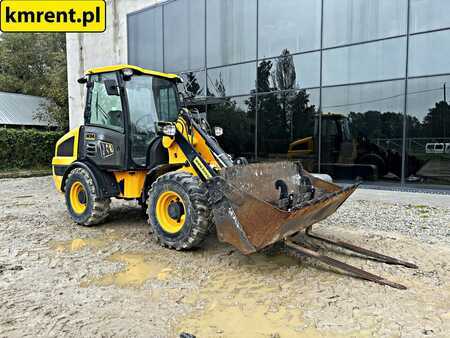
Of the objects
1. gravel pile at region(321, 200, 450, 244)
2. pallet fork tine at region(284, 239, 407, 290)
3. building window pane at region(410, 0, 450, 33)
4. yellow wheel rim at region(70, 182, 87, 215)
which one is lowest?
gravel pile at region(321, 200, 450, 244)

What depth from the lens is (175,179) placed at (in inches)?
178

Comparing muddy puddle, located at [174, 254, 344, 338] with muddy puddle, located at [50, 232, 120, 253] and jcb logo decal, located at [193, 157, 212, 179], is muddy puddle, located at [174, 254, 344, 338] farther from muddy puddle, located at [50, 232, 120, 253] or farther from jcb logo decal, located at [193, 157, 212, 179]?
muddy puddle, located at [50, 232, 120, 253]

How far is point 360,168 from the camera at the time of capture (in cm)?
1019

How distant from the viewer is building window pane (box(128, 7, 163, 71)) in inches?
556

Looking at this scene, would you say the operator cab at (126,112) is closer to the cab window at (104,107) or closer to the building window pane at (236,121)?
the cab window at (104,107)

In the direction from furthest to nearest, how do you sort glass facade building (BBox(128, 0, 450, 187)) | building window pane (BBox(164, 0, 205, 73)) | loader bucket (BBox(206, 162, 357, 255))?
1. building window pane (BBox(164, 0, 205, 73))
2. glass facade building (BBox(128, 0, 450, 187))
3. loader bucket (BBox(206, 162, 357, 255))

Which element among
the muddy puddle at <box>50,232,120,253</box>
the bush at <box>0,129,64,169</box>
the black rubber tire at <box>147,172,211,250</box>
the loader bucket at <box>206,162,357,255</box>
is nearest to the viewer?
the loader bucket at <box>206,162,357,255</box>

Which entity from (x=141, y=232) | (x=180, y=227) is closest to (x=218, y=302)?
(x=180, y=227)

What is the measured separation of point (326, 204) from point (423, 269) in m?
1.27

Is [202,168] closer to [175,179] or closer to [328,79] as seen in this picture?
[175,179]

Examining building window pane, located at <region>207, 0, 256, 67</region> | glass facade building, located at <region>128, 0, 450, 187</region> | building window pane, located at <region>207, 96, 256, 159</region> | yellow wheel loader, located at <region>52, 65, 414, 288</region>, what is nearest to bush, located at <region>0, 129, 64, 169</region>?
glass facade building, located at <region>128, 0, 450, 187</region>

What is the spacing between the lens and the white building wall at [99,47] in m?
15.5

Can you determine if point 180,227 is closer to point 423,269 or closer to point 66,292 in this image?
point 66,292

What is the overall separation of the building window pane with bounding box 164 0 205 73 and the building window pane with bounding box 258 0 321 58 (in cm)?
240
